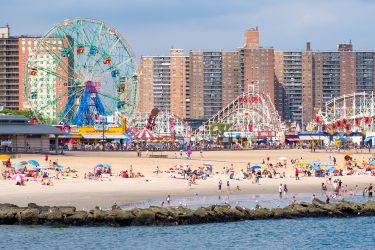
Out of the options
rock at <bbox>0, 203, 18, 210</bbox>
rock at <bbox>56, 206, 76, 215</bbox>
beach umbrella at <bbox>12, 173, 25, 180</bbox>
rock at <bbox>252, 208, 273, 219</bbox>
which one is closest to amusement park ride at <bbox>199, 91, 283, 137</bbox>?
beach umbrella at <bbox>12, 173, 25, 180</bbox>

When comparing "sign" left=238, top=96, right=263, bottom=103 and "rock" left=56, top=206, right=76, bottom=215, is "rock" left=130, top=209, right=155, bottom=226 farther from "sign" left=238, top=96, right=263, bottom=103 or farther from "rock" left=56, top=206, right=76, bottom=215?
"sign" left=238, top=96, right=263, bottom=103

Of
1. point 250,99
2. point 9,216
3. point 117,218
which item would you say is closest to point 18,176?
point 9,216

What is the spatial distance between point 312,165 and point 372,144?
80.9 metres

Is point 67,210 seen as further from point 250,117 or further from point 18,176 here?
point 250,117

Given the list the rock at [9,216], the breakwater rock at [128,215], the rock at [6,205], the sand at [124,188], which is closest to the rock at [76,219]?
the breakwater rock at [128,215]

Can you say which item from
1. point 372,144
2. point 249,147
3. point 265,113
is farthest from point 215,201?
point 265,113

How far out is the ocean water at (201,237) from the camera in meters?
41.2

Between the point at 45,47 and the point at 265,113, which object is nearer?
the point at 45,47

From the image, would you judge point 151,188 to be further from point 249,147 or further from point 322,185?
point 249,147

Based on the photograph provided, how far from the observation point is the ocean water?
41250mm

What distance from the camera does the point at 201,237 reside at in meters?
43.1

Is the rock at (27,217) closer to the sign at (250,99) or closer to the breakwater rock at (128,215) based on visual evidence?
the breakwater rock at (128,215)

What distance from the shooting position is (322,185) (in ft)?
205

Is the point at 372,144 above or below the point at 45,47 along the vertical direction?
below
